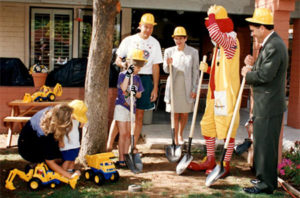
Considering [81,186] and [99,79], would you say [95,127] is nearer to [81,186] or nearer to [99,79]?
[99,79]

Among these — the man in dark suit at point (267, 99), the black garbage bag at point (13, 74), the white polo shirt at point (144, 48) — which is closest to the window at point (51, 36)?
the black garbage bag at point (13, 74)

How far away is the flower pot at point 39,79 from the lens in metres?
7.07

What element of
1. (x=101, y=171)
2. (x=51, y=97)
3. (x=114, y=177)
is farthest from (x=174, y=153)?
(x=51, y=97)

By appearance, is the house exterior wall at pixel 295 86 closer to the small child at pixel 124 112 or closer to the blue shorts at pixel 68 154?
the small child at pixel 124 112

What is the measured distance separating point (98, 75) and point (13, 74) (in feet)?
10.2

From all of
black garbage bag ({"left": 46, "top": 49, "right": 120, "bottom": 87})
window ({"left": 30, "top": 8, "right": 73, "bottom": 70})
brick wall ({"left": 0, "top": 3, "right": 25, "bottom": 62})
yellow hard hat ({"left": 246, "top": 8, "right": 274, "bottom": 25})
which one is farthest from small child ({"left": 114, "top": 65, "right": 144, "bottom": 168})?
brick wall ({"left": 0, "top": 3, "right": 25, "bottom": 62})

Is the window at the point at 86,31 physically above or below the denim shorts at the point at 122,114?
above

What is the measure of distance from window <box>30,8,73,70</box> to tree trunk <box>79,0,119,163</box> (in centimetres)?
501

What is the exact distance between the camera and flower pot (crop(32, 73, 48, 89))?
707 centimetres

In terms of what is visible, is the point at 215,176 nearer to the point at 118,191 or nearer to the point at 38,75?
the point at 118,191

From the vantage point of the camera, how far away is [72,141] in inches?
170

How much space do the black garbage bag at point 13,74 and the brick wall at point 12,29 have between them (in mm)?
2147

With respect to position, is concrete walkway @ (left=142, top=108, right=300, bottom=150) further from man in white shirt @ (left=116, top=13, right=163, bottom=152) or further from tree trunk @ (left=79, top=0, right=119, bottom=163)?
tree trunk @ (left=79, top=0, right=119, bottom=163)

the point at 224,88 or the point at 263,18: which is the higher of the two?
the point at 263,18
